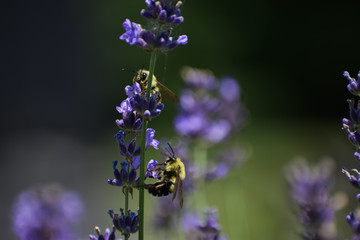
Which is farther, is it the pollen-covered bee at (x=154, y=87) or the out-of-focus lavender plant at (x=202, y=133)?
the out-of-focus lavender plant at (x=202, y=133)

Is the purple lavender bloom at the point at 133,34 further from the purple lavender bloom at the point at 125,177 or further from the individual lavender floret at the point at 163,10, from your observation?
the purple lavender bloom at the point at 125,177

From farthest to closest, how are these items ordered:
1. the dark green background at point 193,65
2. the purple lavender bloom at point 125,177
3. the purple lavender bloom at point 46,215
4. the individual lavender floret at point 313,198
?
the dark green background at point 193,65 → the purple lavender bloom at point 46,215 → the individual lavender floret at point 313,198 → the purple lavender bloom at point 125,177

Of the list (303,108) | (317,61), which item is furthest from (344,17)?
(303,108)

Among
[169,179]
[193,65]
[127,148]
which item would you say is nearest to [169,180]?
[169,179]

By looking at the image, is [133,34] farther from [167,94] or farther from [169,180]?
[169,180]

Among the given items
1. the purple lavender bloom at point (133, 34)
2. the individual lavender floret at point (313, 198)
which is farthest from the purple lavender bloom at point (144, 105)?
the individual lavender floret at point (313, 198)

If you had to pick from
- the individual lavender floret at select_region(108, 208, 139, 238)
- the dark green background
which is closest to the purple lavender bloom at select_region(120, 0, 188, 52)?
the individual lavender floret at select_region(108, 208, 139, 238)

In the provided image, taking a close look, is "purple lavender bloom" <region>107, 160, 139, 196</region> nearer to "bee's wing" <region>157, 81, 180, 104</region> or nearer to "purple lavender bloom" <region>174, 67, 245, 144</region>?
"bee's wing" <region>157, 81, 180, 104</region>
